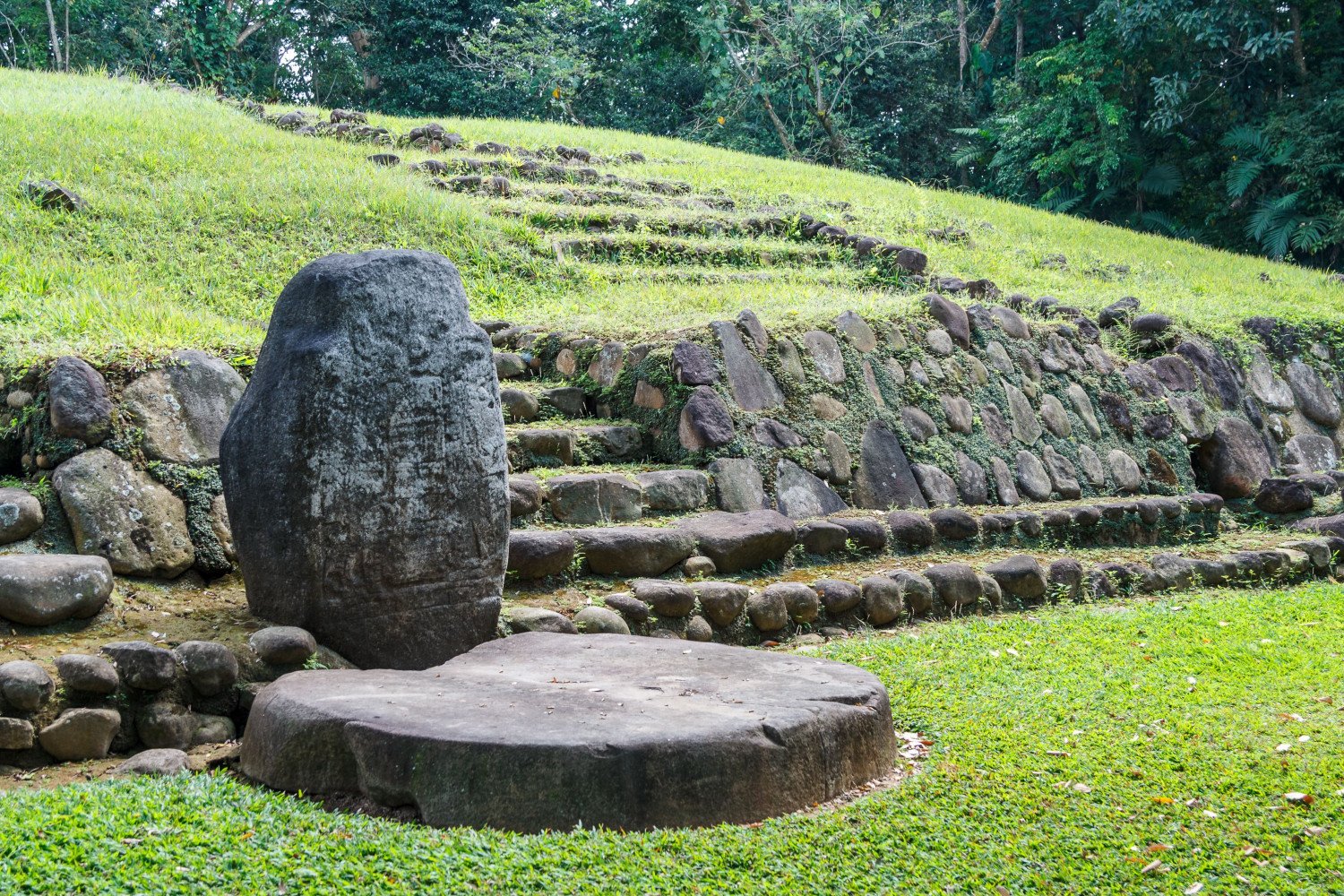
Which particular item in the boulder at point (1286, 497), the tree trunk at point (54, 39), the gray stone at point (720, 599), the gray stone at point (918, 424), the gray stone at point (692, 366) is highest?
the tree trunk at point (54, 39)

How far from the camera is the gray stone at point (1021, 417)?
7.11m

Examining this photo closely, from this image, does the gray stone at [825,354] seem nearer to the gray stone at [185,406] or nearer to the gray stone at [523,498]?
the gray stone at [523,498]

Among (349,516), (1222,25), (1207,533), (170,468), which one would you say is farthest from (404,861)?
(1222,25)

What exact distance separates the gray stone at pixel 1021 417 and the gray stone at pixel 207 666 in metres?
5.13

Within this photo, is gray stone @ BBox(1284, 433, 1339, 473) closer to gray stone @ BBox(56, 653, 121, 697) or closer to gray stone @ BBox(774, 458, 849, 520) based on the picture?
gray stone @ BBox(774, 458, 849, 520)

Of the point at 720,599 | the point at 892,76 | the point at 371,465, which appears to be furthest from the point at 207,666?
the point at 892,76

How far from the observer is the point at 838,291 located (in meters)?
8.52

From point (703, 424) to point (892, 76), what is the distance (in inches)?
747

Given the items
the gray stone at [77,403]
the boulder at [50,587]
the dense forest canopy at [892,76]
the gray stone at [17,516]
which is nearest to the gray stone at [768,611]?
the boulder at [50,587]

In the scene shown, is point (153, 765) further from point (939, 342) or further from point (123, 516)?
point (939, 342)

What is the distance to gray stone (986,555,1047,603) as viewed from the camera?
5.52 m

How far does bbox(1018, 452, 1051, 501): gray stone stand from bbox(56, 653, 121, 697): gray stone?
5.22 meters

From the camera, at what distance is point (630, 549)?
460cm

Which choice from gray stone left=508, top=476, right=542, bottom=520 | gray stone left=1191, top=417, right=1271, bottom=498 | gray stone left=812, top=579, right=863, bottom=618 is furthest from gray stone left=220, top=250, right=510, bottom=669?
gray stone left=1191, top=417, right=1271, bottom=498
